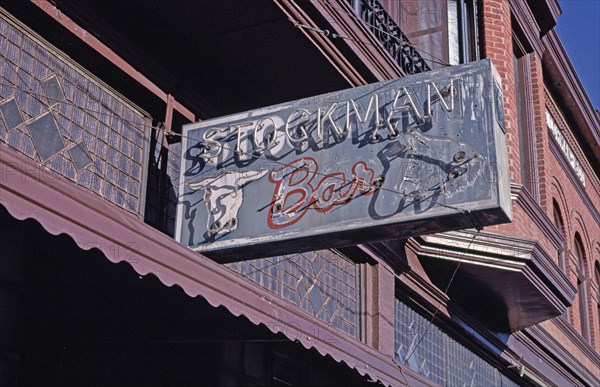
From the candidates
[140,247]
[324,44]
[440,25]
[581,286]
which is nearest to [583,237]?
[581,286]

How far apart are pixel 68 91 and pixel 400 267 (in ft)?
17.6

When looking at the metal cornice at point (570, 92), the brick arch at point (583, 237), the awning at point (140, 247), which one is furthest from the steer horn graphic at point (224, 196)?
the brick arch at point (583, 237)

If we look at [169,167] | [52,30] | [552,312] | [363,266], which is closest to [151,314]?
[169,167]

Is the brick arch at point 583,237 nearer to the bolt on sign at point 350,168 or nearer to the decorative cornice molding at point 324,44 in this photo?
the decorative cornice molding at point 324,44

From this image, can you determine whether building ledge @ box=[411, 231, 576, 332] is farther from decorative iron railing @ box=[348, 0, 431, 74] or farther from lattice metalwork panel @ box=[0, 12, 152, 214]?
lattice metalwork panel @ box=[0, 12, 152, 214]

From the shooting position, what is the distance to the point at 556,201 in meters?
20.1

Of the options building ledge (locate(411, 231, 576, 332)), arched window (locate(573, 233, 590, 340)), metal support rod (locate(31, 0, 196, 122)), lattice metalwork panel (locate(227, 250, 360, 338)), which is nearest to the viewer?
metal support rod (locate(31, 0, 196, 122))

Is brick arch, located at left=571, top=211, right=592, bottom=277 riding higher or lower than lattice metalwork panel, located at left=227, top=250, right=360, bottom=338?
higher

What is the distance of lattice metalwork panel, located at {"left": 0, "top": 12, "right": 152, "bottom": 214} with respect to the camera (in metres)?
7.79

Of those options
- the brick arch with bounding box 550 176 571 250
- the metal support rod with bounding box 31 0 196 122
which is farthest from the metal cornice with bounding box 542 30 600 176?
the metal support rod with bounding box 31 0 196 122

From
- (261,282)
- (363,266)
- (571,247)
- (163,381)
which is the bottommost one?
(163,381)

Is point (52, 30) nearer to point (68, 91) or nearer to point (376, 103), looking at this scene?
point (68, 91)

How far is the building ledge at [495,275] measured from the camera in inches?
504

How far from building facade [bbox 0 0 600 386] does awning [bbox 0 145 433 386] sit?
0.01 m
